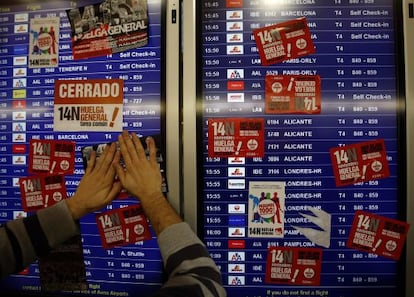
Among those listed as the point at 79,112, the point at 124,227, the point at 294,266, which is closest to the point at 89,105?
the point at 79,112

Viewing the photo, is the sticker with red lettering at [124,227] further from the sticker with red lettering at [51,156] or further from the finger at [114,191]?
the sticker with red lettering at [51,156]

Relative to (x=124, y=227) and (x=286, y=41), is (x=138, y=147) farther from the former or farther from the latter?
(x=286, y=41)

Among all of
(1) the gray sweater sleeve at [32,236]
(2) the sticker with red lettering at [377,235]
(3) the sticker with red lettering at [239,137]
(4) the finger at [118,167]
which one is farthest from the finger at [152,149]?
(2) the sticker with red lettering at [377,235]

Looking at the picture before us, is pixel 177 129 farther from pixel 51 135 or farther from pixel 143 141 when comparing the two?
pixel 51 135

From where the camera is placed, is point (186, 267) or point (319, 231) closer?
point (186, 267)

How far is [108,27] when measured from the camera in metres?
1.28

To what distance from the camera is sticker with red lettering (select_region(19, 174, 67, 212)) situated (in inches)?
51.3

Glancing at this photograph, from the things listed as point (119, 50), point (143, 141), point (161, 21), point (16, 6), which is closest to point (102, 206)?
point (143, 141)

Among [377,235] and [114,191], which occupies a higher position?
[114,191]

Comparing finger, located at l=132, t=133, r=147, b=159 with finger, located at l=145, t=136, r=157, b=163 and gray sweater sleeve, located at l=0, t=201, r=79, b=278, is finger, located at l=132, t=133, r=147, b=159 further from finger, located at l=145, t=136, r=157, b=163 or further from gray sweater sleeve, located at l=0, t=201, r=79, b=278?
gray sweater sleeve, located at l=0, t=201, r=79, b=278

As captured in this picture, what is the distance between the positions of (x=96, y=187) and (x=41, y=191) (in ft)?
0.83

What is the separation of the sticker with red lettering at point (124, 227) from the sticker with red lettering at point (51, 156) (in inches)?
9.7

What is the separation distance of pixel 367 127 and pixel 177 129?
2.29ft

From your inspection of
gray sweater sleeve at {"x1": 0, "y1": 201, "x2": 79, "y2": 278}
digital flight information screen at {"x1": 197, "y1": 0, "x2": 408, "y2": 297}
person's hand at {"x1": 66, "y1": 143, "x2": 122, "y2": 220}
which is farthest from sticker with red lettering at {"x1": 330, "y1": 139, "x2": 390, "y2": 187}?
gray sweater sleeve at {"x1": 0, "y1": 201, "x2": 79, "y2": 278}
